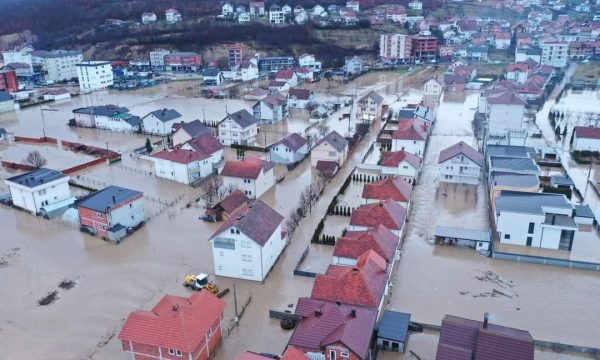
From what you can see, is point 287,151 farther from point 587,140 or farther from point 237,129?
point 587,140

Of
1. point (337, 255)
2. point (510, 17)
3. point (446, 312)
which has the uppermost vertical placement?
point (510, 17)

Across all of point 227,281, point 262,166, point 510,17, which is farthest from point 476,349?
point 510,17

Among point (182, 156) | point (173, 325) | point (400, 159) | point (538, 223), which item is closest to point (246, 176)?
point (182, 156)

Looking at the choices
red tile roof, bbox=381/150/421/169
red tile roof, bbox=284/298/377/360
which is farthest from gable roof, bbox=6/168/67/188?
red tile roof, bbox=381/150/421/169

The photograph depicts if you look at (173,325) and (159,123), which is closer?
(173,325)

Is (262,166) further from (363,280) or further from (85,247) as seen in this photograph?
(363,280)

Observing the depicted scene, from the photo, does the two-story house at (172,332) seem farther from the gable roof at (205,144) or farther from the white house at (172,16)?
the white house at (172,16)

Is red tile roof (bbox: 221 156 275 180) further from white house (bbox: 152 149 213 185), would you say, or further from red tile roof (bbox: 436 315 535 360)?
red tile roof (bbox: 436 315 535 360)
